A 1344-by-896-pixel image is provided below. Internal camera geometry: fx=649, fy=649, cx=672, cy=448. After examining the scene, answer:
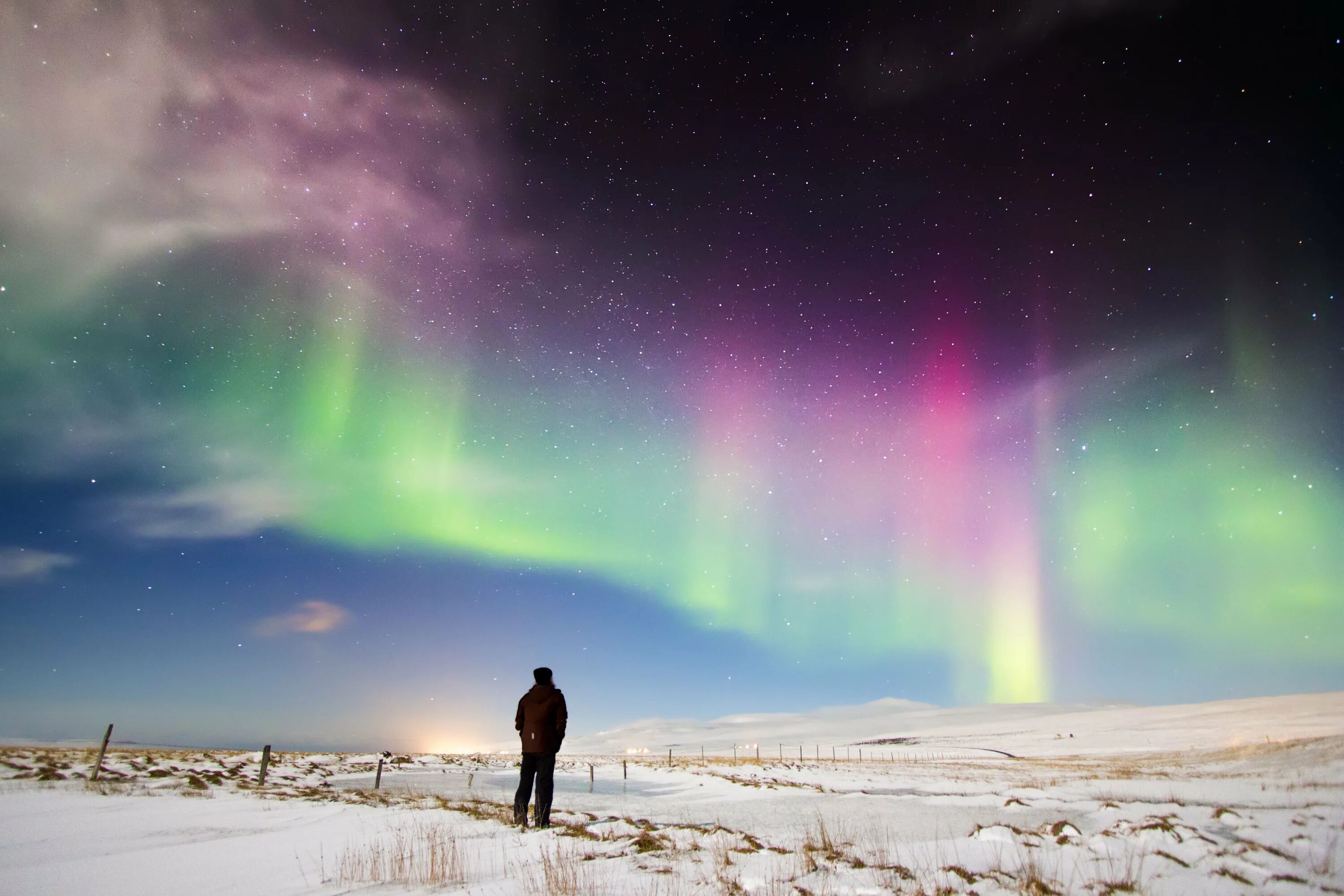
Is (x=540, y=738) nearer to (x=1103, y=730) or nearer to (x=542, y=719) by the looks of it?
(x=542, y=719)

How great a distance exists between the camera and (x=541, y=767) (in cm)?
1004

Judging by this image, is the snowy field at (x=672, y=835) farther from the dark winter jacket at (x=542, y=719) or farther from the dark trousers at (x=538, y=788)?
the dark winter jacket at (x=542, y=719)

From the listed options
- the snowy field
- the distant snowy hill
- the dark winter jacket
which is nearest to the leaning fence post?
the snowy field

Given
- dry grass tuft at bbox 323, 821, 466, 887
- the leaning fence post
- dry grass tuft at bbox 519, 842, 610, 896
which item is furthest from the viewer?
the leaning fence post

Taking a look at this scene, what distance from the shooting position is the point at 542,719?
1034cm

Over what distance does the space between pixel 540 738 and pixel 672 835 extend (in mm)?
2489

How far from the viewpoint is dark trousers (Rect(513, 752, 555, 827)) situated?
9.60 meters

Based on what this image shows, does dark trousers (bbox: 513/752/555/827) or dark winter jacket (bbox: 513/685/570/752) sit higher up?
dark winter jacket (bbox: 513/685/570/752)

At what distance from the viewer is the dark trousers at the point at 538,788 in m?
9.60

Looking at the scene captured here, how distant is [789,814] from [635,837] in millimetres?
6719

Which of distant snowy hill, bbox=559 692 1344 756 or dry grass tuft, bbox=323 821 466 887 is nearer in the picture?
dry grass tuft, bbox=323 821 466 887

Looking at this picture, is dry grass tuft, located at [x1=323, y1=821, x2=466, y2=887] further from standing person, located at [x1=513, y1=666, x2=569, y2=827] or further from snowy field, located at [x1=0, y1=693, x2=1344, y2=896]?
standing person, located at [x1=513, y1=666, x2=569, y2=827]

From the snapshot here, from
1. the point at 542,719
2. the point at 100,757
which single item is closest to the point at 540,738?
the point at 542,719

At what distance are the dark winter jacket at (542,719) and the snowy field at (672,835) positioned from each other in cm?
118
